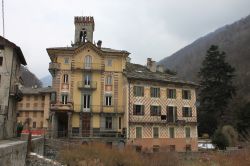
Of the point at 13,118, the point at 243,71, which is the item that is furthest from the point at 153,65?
the point at 243,71

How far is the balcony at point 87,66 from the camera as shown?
144 feet

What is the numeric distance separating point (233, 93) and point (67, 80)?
1257 inches

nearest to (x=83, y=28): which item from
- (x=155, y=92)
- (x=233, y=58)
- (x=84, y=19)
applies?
(x=84, y=19)

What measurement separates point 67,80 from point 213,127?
29.4 meters

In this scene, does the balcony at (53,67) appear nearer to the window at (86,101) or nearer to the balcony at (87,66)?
the balcony at (87,66)

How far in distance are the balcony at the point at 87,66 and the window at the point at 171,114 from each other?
1104 cm

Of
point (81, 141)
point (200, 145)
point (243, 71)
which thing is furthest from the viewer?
point (243, 71)

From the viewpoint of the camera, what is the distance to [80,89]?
4312cm

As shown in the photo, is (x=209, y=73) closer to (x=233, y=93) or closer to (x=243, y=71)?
(x=233, y=93)

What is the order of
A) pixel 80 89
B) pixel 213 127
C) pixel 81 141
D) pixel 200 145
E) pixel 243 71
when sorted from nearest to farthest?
pixel 81 141 < pixel 80 89 < pixel 200 145 < pixel 213 127 < pixel 243 71

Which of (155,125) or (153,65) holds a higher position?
(153,65)

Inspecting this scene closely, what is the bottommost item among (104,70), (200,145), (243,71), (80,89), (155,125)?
(200,145)

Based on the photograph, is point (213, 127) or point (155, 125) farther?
point (213, 127)

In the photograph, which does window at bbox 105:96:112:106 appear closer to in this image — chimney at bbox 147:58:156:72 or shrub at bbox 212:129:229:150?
chimney at bbox 147:58:156:72
